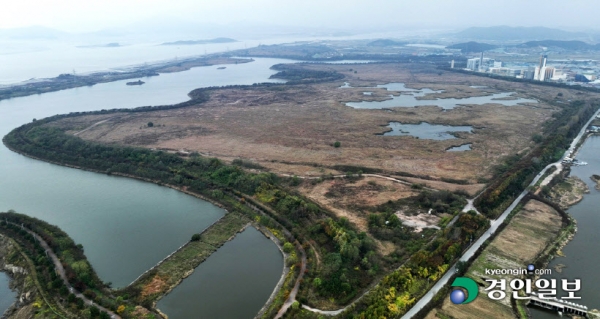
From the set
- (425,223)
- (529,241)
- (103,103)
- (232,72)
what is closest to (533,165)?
(529,241)

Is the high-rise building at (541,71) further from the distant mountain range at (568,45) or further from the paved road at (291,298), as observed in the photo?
the paved road at (291,298)

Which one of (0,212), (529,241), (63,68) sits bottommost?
(529,241)

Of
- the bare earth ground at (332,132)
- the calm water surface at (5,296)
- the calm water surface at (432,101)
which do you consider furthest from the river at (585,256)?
the calm water surface at (432,101)

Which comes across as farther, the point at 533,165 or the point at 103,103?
the point at 103,103

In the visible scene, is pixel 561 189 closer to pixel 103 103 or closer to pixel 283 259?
pixel 283 259

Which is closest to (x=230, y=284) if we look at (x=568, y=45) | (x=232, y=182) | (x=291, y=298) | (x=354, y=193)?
(x=291, y=298)
